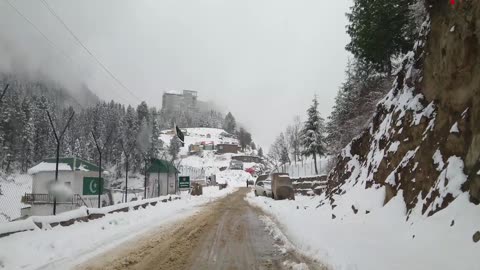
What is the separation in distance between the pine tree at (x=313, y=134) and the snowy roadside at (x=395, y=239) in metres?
55.0

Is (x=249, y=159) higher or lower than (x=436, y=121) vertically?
higher

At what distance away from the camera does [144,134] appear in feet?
152

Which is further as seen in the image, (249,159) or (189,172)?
(249,159)

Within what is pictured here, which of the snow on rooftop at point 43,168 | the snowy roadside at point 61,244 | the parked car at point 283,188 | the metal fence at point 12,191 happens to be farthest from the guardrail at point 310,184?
the snow on rooftop at point 43,168

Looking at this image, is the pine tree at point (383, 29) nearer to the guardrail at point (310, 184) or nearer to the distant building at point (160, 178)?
the guardrail at point (310, 184)

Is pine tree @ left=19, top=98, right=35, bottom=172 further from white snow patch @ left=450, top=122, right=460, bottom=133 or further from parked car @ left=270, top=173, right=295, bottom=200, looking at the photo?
white snow patch @ left=450, top=122, right=460, bottom=133

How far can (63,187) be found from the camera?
33.1 metres

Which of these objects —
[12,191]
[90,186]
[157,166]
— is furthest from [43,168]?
[157,166]

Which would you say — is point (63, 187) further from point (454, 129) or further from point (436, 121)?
point (454, 129)

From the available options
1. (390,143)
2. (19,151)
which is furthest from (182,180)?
(390,143)

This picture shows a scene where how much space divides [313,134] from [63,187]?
142 feet

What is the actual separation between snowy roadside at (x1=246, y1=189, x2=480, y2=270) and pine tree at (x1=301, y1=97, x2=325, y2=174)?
55.0m

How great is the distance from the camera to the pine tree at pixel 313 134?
216 feet

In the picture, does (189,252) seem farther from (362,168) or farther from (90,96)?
(90,96)
